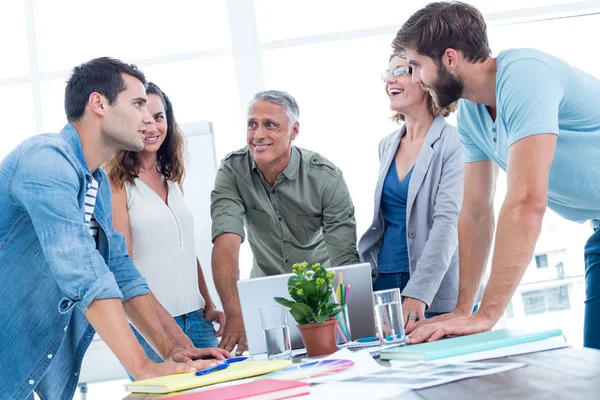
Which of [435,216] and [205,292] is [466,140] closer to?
[435,216]

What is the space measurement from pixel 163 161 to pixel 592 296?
174cm

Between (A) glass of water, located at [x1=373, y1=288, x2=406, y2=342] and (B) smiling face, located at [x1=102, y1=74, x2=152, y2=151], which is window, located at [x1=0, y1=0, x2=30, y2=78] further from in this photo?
(A) glass of water, located at [x1=373, y1=288, x2=406, y2=342]

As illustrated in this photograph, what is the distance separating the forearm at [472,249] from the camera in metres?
2.05

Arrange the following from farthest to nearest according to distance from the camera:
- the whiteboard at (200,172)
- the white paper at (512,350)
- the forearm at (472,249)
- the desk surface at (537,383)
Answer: the whiteboard at (200,172), the forearm at (472,249), the white paper at (512,350), the desk surface at (537,383)

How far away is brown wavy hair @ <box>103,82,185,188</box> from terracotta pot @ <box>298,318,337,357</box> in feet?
3.79

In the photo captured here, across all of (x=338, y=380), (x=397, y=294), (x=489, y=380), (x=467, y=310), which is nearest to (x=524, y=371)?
(x=489, y=380)

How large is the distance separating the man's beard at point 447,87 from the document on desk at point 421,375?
3.08 feet

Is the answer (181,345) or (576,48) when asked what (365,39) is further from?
(181,345)

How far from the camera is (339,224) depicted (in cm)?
262

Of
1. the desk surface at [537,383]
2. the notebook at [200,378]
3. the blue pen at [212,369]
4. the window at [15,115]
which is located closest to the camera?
the desk surface at [537,383]

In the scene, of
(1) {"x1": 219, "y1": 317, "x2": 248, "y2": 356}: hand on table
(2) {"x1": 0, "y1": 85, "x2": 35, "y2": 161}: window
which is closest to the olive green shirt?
(1) {"x1": 219, "y1": 317, "x2": 248, "y2": 356}: hand on table

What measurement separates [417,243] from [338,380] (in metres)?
1.27

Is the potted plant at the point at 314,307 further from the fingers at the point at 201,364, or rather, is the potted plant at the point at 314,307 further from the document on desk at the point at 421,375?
the document on desk at the point at 421,375

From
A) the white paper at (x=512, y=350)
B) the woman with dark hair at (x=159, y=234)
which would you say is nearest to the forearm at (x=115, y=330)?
the white paper at (x=512, y=350)
